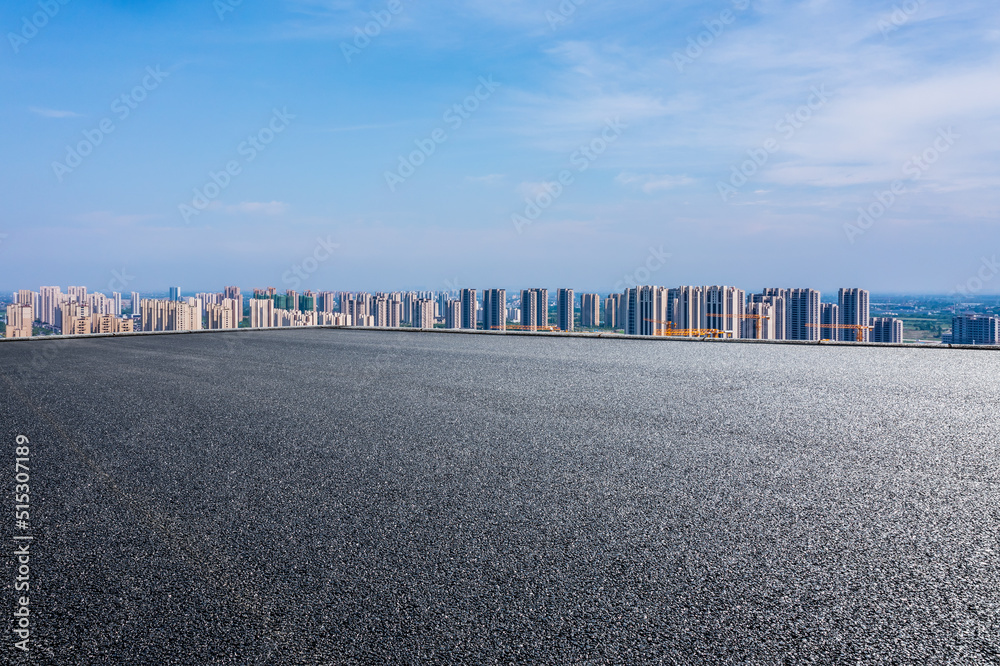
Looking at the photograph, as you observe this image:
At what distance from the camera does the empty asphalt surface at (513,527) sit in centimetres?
194

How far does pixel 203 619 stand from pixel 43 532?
1242mm

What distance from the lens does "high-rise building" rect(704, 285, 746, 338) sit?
28.3 m

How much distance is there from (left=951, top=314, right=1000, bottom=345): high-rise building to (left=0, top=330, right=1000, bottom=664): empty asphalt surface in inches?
312

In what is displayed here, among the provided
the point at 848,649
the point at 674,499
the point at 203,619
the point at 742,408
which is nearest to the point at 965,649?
the point at 848,649

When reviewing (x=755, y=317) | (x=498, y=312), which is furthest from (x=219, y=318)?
(x=755, y=317)

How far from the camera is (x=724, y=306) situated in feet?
A: 93.2

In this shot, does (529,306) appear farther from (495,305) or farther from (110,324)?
(110,324)

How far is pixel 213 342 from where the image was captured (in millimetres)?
12617

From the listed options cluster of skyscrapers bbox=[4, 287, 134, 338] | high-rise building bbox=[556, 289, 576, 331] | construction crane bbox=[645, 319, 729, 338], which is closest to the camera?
construction crane bbox=[645, 319, 729, 338]

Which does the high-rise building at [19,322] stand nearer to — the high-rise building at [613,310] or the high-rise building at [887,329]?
the high-rise building at [887,329]

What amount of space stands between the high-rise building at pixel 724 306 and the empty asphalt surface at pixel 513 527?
2298 cm

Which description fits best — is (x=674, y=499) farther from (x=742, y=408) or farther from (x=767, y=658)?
(x=742, y=408)

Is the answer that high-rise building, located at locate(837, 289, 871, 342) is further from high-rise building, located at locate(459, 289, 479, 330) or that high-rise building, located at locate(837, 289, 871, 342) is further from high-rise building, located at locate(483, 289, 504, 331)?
high-rise building, located at locate(459, 289, 479, 330)

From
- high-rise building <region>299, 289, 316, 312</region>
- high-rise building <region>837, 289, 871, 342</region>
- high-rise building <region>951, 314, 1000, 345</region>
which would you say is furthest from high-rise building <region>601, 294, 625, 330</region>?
high-rise building <region>951, 314, 1000, 345</region>
